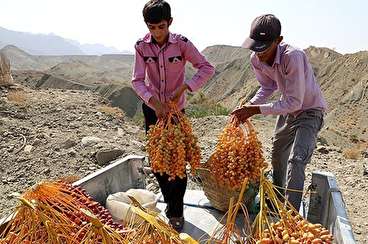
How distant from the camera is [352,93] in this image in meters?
25.3

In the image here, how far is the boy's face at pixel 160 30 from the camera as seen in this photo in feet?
10.1

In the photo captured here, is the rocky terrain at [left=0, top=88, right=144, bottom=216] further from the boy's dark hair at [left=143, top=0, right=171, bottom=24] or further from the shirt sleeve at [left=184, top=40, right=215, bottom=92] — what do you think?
the boy's dark hair at [left=143, top=0, right=171, bottom=24]

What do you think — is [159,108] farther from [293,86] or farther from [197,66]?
[293,86]

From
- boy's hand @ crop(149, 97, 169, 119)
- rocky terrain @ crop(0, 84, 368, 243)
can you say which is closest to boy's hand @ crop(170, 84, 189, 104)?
boy's hand @ crop(149, 97, 169, 119)

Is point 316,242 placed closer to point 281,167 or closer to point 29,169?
point 281,167

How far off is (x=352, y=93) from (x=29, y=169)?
22027 millimetres

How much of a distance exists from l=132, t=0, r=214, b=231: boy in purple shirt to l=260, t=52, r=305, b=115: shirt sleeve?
2.09 ft

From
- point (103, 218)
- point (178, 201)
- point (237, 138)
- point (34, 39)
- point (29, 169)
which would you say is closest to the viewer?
point (103, 218)

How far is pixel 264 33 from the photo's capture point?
2.95m

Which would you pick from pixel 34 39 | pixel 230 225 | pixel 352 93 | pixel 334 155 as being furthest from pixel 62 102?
pixel 34 39

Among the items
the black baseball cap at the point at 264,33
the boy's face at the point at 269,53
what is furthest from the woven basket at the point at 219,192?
the black baseball cap at the point at 264,33

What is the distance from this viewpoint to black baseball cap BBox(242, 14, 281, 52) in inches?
116

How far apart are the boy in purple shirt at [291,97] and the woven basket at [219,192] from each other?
0.38 meters

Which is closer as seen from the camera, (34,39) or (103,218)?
(103,218)
